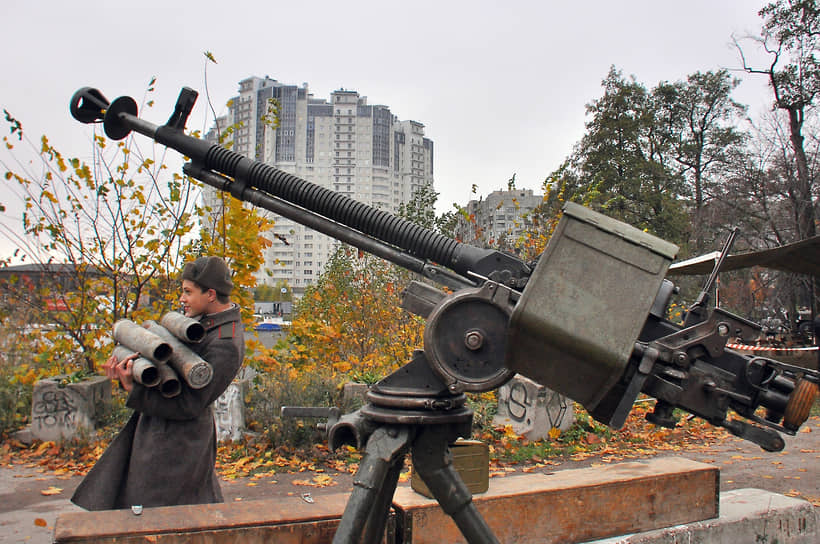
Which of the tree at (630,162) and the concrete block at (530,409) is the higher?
the tree at (630,162)

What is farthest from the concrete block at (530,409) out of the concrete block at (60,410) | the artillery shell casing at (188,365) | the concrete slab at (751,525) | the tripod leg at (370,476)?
the artillery shell casing at (188,365)

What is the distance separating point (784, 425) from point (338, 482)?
4.71 m

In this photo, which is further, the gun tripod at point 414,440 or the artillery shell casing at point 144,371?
the artillery shell casing at point 144,371

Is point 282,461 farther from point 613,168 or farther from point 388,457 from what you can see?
point 613,168

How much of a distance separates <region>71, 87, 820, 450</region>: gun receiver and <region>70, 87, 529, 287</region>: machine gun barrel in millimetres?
15

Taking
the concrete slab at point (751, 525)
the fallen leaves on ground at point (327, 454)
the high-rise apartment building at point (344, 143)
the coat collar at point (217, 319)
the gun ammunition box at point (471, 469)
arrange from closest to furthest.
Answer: the coat collar at point (217, 319) < the gun ammunition box at point (471, 469) < the concrete slab at point (751, 525) < the fallen leaves on ground at point (327, 454) < the high-rise apartment building at point (344, 143)

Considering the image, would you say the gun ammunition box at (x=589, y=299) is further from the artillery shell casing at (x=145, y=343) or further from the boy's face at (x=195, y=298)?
the boy's face at (x=195, y=298)

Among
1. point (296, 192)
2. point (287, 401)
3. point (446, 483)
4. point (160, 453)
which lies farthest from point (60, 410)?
point (446, 483)

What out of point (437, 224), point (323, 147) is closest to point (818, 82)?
point (437, 224)

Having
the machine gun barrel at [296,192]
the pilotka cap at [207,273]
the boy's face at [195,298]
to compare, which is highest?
the machine gun barrel at [296,192]

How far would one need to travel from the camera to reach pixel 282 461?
6.99 m

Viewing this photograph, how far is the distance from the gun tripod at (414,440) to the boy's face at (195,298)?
3.59 ft

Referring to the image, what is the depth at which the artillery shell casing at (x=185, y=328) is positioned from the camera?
291 centimetres

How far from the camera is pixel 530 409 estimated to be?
8195mm
